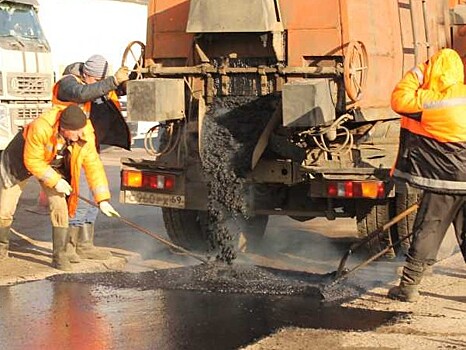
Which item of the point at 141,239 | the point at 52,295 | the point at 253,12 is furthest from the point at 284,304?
the point at 141,239

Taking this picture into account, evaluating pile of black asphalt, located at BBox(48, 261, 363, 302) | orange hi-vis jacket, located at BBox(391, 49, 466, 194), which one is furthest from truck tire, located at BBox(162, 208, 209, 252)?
orange hi-vis jacket, located at BBox(391, 49, 466, 194)

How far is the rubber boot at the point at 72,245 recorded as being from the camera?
788 centimetres

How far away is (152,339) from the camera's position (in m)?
5.57

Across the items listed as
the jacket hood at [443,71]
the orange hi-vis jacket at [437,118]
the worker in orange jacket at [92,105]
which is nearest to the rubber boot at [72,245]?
the worker in orange jacket at [92,105]

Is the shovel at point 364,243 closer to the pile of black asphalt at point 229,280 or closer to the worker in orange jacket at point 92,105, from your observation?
the pile of black asphalt at point 229,280

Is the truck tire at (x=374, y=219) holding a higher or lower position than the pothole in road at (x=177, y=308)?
higher

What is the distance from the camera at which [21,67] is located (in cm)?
1377

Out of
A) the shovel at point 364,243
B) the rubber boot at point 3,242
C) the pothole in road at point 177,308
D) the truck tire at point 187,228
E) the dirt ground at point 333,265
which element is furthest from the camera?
the truck tire at point 187,228

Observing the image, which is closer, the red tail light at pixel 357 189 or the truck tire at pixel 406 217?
the red tail light at pixel 357 189

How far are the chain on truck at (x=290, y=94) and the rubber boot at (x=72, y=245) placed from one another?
557 millimetres

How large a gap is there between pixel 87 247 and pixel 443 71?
380 centimetres

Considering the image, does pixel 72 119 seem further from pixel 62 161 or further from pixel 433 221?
pixel 433 221

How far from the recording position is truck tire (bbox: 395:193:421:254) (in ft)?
23.6

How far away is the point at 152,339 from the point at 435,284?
7.99ft
